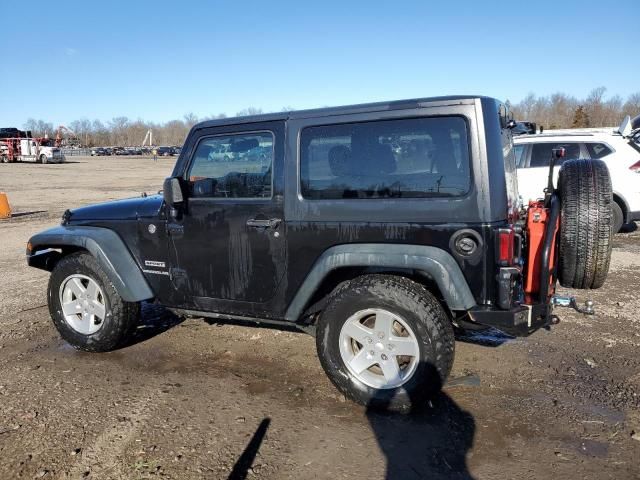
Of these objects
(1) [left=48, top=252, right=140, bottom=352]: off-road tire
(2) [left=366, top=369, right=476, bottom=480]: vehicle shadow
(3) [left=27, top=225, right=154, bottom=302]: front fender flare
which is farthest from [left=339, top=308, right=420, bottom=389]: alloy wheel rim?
(1) [left=48, top=252, right=140, bottom=352]: off-road tire

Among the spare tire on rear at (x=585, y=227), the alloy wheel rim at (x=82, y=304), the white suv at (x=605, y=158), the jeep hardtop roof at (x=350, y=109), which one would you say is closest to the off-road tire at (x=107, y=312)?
the alloy wheel rim at (x=82, y=304)

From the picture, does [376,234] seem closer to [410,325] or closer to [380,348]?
[410,325]

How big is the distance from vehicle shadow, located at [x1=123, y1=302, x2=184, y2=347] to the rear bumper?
10.4 feet

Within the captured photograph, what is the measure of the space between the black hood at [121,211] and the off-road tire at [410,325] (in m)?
1.77

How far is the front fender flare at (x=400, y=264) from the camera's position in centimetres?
315

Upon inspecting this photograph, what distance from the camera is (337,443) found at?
307 cm

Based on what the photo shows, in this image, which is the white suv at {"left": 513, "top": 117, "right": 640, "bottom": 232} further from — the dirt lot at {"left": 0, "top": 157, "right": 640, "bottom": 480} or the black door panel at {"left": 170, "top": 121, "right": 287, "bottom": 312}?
the black door panel at {"left": 170, "top": 121, "right": 287, "bottom": 312}

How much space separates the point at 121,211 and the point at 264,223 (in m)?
1.46

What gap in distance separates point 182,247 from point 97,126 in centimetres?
15057

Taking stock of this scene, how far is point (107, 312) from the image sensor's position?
4.37 meters

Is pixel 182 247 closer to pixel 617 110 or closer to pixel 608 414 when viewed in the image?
pixel 608 414

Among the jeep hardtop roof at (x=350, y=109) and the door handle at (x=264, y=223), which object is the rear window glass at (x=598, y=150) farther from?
the door handle at (x=264, y=223)

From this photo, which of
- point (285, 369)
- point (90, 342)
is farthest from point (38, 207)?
point (285, 369)

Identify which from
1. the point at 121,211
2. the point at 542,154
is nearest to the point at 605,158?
the point at 542,154
